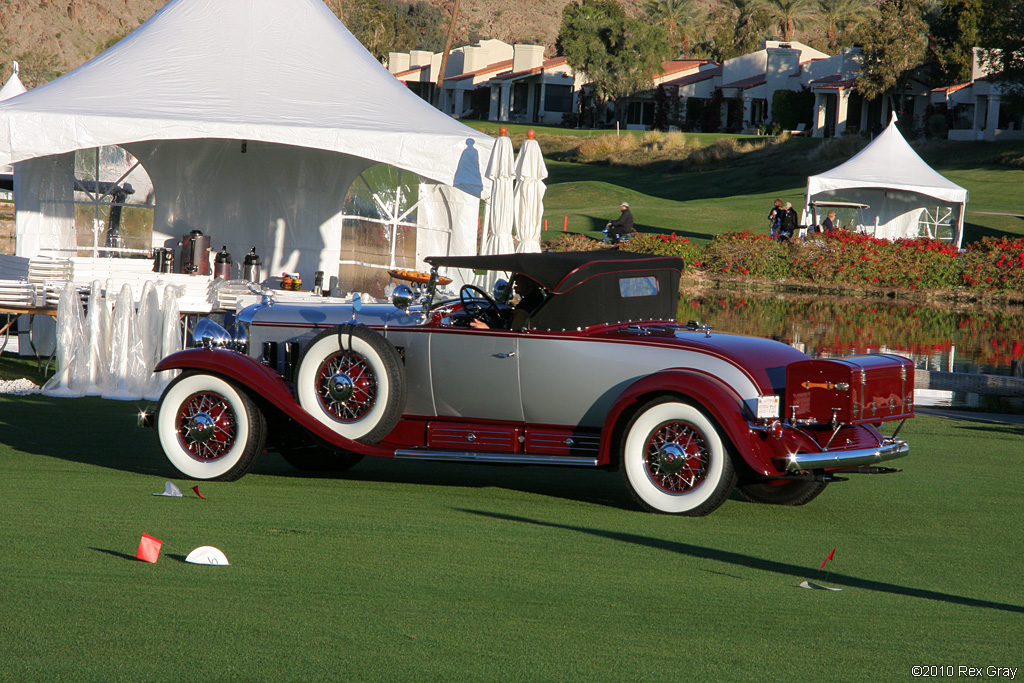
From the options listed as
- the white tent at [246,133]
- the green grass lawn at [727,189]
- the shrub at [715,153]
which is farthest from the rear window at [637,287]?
the shrub at [715,153]

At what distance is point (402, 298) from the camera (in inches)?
283

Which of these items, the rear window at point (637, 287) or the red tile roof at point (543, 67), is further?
the red tile roof at point (543, 67)

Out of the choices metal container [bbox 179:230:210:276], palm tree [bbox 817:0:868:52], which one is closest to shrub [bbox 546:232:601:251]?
metal container [bbox 179:230:210:276]

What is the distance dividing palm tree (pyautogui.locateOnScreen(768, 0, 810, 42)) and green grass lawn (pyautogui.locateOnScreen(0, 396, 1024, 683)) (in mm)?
86852

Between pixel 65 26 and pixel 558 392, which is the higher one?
pixel 65 26

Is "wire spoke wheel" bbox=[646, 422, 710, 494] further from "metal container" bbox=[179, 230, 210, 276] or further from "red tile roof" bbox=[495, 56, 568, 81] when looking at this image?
"red tile roof" bbox=[495, 56, 568, 81]

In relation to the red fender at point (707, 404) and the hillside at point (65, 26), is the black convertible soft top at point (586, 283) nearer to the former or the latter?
the red fender at point (707, 404)

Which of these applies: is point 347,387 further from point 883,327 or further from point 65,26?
point 65,26

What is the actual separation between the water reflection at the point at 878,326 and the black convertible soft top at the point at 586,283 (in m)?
9.32

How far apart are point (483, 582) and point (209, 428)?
2971mm

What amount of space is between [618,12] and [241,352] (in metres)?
72.5

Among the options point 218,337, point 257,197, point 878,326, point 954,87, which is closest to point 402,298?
point 218,337

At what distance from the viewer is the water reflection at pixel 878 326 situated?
17328 millimetres

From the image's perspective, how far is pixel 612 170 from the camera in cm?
5950
